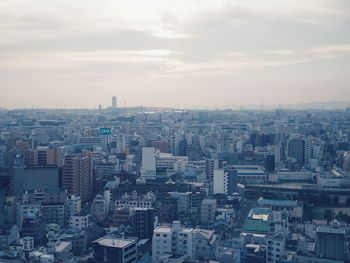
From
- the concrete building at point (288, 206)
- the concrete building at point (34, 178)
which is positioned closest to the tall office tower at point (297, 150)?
the concrete building at point (288, 206)

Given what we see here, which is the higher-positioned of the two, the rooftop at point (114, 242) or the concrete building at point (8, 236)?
the rooftop at point (114, 242)

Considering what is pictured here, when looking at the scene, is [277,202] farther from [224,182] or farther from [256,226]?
[256,226]

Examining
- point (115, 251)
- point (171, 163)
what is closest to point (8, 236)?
point (115, 251)

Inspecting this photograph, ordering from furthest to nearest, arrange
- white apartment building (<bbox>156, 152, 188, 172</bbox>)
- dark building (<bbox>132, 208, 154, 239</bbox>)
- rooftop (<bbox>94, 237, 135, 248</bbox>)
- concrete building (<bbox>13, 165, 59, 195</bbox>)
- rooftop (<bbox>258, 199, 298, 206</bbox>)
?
white apartment building (<bbox>156, 152, 188, 172</bbox>) < concrete building (<bbox>13, 165, 59, 195</bbox>) < rooftop (<bbox>258, 199, 298, 206</bbox>) < dark building (<bbox>132, 208, 154, 239</bbox>) < rooftop (<bbox>94, 237, 135, 248</bbox>)

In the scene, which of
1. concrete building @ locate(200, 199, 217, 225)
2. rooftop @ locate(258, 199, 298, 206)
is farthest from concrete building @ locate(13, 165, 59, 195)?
rooftop @ locate(258, 199, 298, 206)

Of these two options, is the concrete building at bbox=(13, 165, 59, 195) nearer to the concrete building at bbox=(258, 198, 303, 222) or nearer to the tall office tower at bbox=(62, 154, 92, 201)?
the tall office tower at bbox=(62, 154, 92, 201)

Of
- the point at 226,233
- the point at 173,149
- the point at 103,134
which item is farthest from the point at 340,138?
the point at 226,233

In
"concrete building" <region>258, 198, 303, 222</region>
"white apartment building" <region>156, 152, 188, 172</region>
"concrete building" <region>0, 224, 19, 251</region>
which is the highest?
"white apartment building" <region>156, 152, 188, 172</region>

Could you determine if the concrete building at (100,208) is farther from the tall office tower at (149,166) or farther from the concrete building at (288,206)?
the tall office tower at (149,166)
